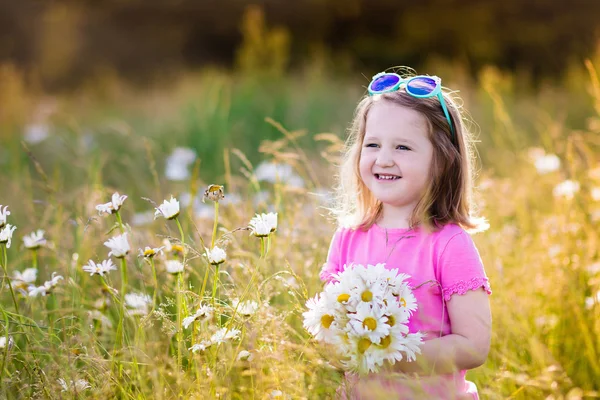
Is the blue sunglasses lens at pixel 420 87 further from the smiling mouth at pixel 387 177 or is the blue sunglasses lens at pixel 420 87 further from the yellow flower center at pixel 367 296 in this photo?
the yellow flower center at pixel 367 296

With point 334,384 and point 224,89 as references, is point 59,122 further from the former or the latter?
point 334,384

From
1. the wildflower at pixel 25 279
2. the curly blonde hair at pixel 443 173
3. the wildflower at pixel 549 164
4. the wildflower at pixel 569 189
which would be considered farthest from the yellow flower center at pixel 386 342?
the wildflower at pixel 549 164

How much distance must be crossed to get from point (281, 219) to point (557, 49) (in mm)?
12277

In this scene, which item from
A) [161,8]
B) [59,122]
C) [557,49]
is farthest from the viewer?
[161,8]

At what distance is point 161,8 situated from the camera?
1631 cm

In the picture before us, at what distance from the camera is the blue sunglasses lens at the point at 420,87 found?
1.90 meters

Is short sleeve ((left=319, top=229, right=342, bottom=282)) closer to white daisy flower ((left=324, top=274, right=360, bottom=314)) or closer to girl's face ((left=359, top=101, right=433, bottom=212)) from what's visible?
girl's face ((left=359, top=101, right=433, bottom=212))

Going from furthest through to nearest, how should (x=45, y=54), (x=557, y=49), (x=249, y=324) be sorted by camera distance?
(x=45, y=54), (x=557, y=49), (x=249, y=324)

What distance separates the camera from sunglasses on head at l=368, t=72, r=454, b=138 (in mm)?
1900

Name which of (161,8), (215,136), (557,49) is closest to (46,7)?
(161,8)

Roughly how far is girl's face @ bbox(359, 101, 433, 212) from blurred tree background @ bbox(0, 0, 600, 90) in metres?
9.89

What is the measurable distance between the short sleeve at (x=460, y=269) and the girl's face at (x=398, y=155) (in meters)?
0.20

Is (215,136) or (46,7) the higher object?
(46,7)

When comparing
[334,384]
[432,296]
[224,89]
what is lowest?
[334,384]
